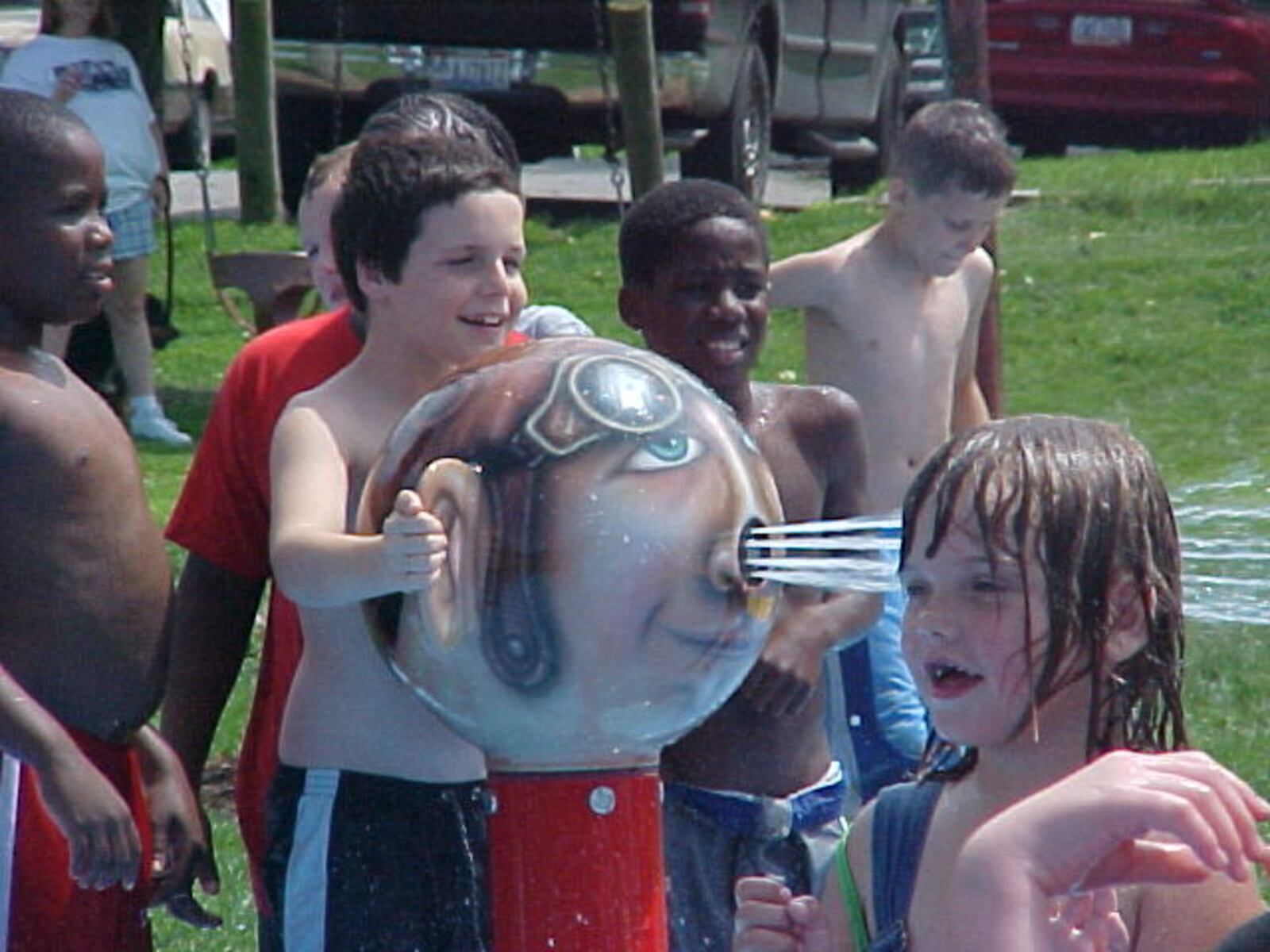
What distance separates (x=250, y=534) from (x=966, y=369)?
283cm

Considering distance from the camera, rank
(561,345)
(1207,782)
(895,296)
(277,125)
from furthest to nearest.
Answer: (277,125) < (895,296) < (561,345) < (1207,782)

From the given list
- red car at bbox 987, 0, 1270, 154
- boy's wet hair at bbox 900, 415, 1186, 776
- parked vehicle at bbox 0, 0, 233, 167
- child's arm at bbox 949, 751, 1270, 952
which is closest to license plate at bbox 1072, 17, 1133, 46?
red car at bbox 987, 0, 1270, 154

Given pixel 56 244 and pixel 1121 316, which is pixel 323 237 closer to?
pixel 56 244

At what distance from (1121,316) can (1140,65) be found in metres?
6.35

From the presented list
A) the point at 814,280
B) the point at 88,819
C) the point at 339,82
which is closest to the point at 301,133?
the point at 339,82

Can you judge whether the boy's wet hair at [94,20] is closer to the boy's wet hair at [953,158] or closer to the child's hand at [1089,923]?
the boy's wet hair at [953,158]

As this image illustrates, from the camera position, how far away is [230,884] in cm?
509

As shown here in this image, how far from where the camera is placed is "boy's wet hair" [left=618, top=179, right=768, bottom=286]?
12.8 ft

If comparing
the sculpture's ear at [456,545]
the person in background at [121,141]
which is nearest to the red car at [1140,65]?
the person in background at [121,141]

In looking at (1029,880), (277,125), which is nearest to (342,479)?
(1029,880)

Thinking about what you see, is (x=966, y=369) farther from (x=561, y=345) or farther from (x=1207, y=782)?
(x=1207, y=782)

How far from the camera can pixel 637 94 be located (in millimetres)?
8680

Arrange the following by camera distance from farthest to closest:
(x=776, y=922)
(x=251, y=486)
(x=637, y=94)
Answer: (x=637, y=94) → (x=251, y=486) → (x=776, y=922)

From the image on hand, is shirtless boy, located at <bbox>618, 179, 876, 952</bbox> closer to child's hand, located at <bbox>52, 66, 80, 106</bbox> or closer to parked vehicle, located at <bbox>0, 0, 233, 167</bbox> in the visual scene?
child's hand, located at <bbox>52, 66, 80, 106</bbox>
